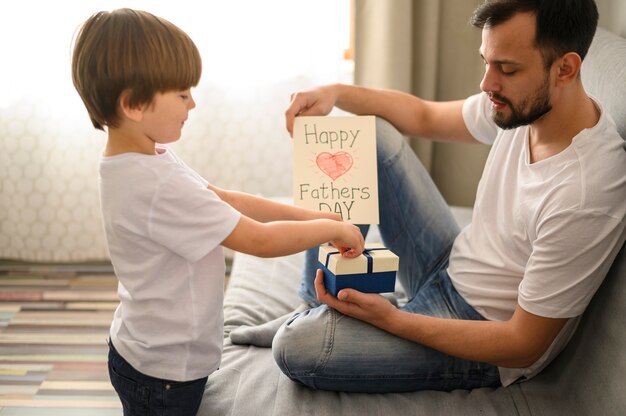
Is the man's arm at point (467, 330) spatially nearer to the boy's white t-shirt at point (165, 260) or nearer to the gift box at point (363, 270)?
the gift box at point (363, 270)

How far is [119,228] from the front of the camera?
1035 millimetres

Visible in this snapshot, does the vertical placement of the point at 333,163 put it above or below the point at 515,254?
above

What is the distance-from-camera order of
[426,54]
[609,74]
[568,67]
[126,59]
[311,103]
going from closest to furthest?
[126,59], [568,67], [609,74], [311,103], [426,54]

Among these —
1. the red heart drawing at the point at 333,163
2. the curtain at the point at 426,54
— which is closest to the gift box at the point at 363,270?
the red heart drawing at the point at 333,163

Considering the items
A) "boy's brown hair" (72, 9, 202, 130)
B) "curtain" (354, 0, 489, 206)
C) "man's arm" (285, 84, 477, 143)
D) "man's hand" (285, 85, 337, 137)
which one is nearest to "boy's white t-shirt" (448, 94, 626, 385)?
"man's arm" (285, 84, 477, 143)

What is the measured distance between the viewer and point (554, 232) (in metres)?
1.11

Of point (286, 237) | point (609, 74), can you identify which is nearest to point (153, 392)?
point (286, 237)

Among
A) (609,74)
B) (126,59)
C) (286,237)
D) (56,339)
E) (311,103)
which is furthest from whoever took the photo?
(56,339)

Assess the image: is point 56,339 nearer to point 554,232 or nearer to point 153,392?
point 153,392

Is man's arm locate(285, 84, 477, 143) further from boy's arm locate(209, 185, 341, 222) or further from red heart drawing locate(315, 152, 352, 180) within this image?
boy's arm locate(209, 185, 341, 222)

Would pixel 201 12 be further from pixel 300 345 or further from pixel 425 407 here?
pixel 425 407

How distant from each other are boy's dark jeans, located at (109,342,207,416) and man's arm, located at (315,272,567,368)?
316 millimetres

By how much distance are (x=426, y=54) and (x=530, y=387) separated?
134cm

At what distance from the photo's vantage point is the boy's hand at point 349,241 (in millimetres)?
1146
